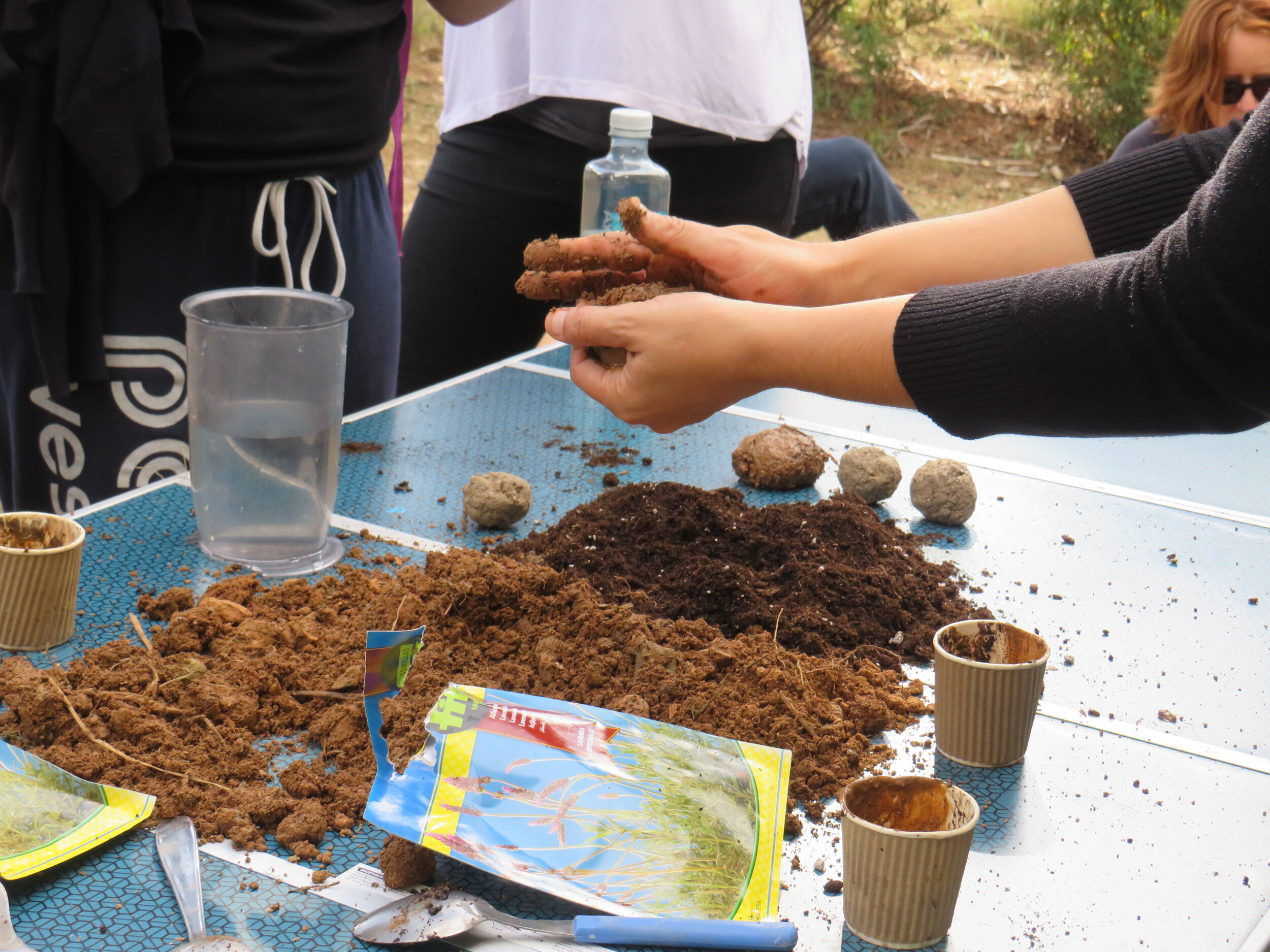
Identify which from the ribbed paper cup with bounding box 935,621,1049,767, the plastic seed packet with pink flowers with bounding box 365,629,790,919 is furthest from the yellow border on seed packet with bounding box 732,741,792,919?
the ribbed paper cup with bounding box 935,621,1049,767

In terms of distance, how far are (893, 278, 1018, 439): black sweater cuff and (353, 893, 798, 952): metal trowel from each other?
0.52m

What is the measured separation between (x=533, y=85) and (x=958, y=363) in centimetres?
134

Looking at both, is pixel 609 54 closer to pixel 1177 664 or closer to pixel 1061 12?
pixel 1177 664

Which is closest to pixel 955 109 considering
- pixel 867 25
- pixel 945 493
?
pixel 867 25

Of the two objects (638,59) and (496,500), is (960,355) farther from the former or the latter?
(638,59)

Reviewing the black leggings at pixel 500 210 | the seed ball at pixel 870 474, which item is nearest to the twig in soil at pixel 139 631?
the seed ball at pixel 870 474

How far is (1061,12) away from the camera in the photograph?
7.66 metres

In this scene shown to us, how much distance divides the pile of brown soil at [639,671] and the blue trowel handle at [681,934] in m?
0.21

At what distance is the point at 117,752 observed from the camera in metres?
1.02

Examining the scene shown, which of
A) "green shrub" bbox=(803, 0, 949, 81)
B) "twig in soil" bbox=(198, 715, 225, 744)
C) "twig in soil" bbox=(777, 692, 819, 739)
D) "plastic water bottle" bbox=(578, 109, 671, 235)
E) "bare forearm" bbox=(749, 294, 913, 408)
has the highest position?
"green shrub" bbox=(803, 0, 949, 81)

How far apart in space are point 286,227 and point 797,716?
3.52 feet

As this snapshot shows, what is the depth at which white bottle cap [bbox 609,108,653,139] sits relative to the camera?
6.11 ft

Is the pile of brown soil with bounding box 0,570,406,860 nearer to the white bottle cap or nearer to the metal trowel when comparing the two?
the metal trowel

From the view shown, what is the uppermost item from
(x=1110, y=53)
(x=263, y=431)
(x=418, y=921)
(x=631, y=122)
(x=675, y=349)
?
(x=1110, y=53)
